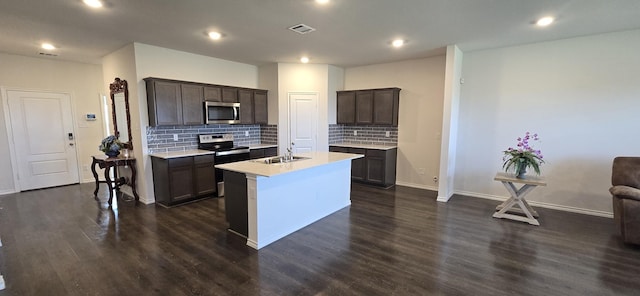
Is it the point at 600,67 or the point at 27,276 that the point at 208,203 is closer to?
the point at 27,276

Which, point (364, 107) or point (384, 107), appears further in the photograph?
point (364, 107)

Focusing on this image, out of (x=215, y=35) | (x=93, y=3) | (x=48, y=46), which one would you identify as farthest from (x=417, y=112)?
(x=48, y=46)

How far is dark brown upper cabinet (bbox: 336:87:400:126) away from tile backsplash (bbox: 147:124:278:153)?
1.59 meters

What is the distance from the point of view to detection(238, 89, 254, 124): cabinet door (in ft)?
18.4

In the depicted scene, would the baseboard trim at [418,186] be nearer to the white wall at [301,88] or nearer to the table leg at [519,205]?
the table leg at [519,205]

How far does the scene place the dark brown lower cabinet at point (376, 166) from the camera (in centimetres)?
562

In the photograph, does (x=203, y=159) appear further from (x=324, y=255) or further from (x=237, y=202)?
(x=324, y=255)

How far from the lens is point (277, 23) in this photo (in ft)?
11.1

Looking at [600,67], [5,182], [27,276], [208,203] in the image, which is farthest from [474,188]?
[5,182]

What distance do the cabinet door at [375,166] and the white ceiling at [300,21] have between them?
2.00m

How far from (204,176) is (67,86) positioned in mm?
3743

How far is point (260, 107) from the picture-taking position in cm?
593

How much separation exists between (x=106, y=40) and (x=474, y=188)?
6432mm

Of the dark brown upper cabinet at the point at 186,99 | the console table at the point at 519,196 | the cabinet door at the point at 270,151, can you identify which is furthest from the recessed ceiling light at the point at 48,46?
the console table at the point at 519,196
